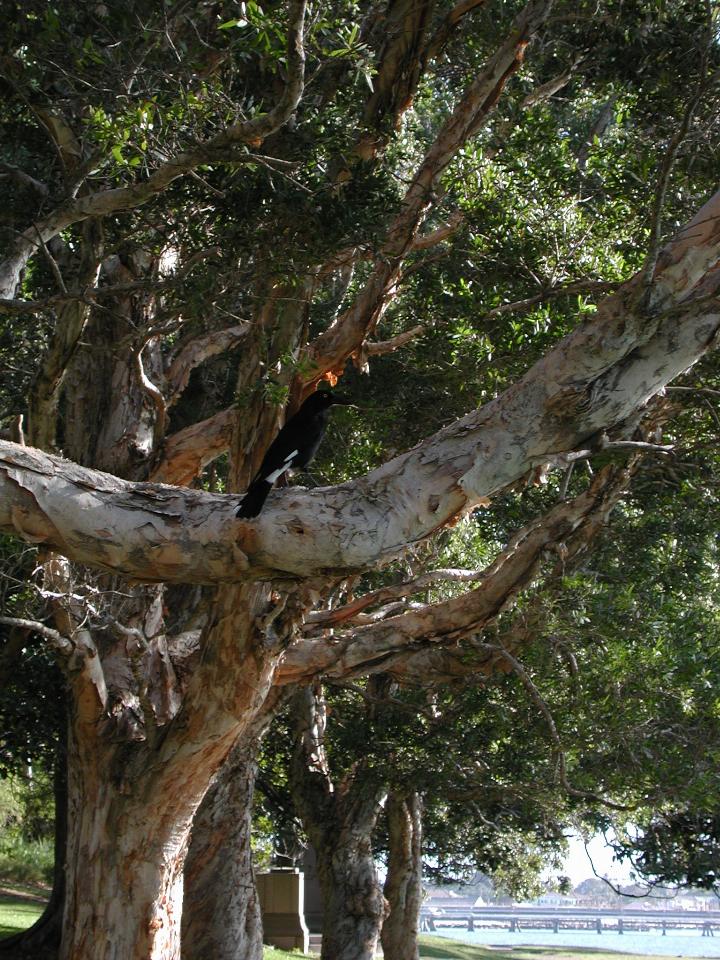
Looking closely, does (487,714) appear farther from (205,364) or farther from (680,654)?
(205,364)

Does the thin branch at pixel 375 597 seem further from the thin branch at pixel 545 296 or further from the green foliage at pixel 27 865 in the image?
the green foliage at pixel 27 865

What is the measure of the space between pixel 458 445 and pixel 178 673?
17.9 ft

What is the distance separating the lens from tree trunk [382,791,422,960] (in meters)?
14.8

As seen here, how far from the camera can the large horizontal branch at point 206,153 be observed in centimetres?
556

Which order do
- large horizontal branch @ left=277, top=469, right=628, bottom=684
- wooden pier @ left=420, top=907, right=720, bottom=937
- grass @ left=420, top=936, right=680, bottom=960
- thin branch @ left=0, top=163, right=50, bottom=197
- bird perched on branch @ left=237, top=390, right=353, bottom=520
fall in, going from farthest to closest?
wooden pier @ left=420, top=907, right=720, bottom=937 < grass @ left=420, top=936, right=680, bottom=960 < thin branch @ left=0, top=163, right=50, bottom=197 < large horizontal branch @ left=277, top=469, right=628, bottom=684 < bird perched on branch @ left=237, top=390, right=353, bottom=520

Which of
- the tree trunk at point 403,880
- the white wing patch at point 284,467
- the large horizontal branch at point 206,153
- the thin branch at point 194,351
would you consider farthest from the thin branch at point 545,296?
the tree trunk at point 403,880

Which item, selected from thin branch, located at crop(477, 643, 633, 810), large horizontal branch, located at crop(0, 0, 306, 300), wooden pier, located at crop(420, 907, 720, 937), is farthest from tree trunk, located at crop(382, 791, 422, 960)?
wooden pier, located at crop(420, 907, 720, 937)

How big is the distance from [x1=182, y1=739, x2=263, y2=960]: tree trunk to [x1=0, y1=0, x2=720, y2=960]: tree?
0.94 metres

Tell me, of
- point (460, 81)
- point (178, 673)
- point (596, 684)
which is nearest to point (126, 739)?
point (178, 673)

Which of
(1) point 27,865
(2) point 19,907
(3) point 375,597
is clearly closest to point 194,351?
(3) point 375,597

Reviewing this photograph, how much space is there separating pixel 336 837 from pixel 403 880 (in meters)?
2.02

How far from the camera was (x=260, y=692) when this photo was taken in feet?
24.4

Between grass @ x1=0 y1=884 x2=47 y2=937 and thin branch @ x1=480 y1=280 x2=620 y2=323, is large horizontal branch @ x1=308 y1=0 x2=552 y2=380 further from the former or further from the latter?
grass @ x1=0 y1=884 x2=47 y2=937

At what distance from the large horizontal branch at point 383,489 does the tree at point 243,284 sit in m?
0.02
